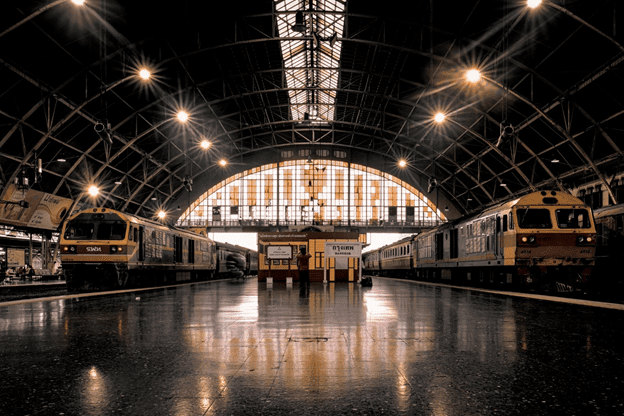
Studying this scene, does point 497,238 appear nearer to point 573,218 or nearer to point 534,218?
point 534,218

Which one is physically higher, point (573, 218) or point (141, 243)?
point (573, 218)

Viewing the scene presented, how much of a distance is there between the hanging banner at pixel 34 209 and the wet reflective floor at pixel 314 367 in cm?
2956

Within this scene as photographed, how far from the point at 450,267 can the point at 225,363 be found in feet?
74.5

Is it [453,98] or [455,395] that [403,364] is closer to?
[455,395]

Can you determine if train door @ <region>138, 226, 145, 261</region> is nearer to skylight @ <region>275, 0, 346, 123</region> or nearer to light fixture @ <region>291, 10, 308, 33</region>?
light fixture @ <region>291, 10, 308, 33</region>

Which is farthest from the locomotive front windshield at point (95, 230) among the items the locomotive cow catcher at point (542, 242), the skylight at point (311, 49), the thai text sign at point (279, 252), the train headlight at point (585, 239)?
the train headlight at point (585, 239)

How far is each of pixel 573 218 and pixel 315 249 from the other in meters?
15.6

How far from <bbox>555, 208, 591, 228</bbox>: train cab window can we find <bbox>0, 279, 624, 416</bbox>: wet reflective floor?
9.30 meters

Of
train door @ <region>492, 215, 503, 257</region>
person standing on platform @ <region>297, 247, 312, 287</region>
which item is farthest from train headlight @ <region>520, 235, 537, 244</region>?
person standing on platform @ <region>297, 247, 312, 287</region>

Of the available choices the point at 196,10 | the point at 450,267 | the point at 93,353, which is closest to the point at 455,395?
the point at 93,353

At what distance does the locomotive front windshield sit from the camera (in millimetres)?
20250

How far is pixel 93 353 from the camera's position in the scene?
522 cm

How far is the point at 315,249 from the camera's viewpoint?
29906 mm

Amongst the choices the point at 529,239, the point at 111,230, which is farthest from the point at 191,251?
the point at 529,239
